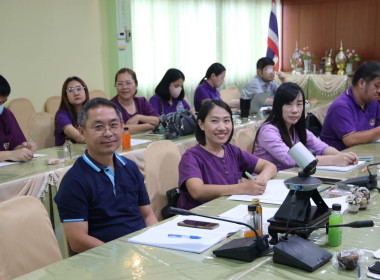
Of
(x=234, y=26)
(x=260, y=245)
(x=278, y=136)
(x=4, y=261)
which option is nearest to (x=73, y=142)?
(x=278, y=136)

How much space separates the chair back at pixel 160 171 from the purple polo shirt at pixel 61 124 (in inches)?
47.5

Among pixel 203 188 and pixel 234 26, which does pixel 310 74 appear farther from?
pixel 203 188

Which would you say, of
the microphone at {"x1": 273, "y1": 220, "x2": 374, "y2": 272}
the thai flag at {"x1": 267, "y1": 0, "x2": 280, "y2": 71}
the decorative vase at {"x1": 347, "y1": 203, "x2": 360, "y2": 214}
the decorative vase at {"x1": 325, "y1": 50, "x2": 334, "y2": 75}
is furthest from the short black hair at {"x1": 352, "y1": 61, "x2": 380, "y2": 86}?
the decorative vase at {"x1": 325, "y1": 50, "x2": 334, "y2": 75}

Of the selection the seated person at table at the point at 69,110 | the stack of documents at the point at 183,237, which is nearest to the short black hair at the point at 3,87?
the seated person at table at the point at 69,110

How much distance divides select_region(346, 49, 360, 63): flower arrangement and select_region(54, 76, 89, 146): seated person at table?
552 cm

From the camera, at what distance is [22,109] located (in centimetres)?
530

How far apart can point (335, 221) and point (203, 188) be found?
844 mm

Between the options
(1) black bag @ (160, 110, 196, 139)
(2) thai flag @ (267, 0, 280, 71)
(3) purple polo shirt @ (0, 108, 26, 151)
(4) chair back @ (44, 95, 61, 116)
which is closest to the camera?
(3) purple polo shirt @ (0, 108, 26, 151)

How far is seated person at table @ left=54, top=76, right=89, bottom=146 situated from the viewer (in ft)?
12.9

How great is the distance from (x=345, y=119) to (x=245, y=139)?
787 millimetres

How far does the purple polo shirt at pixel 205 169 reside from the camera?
100 inches

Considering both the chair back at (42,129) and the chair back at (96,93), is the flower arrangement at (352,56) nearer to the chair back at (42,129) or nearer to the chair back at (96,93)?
the chair back at (96,93)

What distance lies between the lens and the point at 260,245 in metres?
1.64

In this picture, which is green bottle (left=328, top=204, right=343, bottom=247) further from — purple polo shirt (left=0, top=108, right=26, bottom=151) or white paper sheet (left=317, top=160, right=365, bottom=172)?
purple polo shirt (left=0, top=108, right=26, bottom=151)
